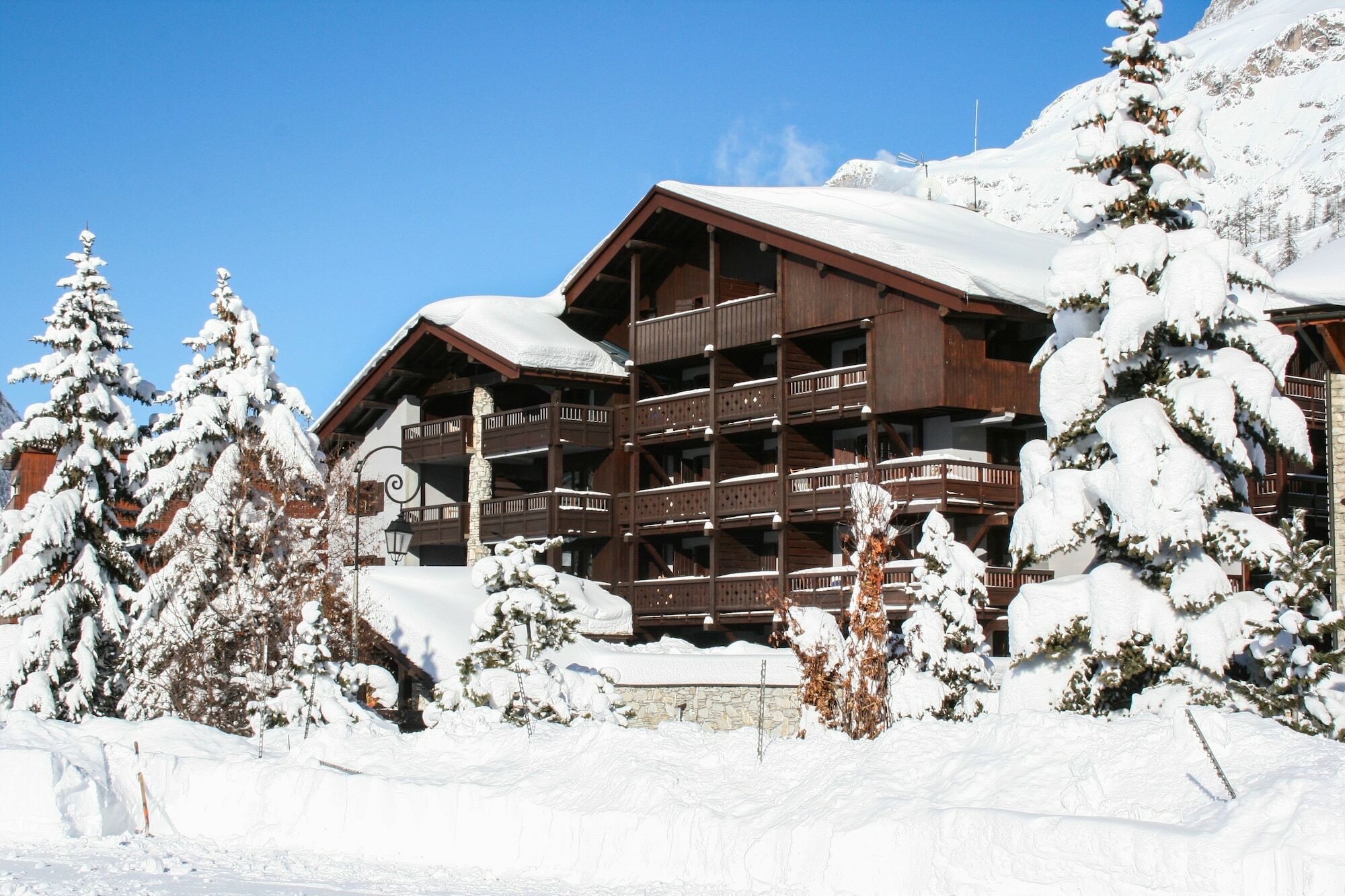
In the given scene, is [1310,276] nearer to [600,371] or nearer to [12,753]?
[600,371]

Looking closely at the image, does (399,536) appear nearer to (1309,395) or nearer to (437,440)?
(1309,395)

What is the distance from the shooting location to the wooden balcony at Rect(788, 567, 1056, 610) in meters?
32.1

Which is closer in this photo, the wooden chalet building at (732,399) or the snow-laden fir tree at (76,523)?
the snow-laden fir tree at (76,523)

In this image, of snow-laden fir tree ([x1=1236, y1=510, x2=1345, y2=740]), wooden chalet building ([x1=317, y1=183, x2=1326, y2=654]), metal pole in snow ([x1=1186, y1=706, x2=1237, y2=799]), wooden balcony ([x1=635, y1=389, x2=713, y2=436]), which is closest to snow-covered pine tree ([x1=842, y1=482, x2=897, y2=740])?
snow-laden fir tree ([x1=1236, y1=510, x2=1345, y2=740])

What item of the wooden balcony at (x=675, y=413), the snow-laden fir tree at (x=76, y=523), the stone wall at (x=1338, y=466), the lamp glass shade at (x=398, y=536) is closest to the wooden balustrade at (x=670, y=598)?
the wooden balcony at (x=675, y=413)

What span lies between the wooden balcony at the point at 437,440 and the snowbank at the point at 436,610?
564 centimetres

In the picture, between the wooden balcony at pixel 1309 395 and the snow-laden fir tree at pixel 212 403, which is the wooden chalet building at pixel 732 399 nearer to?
the wooden balcony at pixel 1309 395

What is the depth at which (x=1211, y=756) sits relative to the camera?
Answer: 1209cm

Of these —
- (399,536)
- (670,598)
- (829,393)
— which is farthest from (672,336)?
(399,536)

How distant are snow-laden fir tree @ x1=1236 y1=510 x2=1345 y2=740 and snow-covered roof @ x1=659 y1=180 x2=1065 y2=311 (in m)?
16.1

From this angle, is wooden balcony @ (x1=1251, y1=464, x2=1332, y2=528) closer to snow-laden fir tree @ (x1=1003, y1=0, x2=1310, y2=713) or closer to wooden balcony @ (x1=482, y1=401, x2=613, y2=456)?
snow-laden fir tree @ (x1=1003, y1=0, x2=1310, y2=713)

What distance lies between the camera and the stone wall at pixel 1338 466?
1773 centimetres

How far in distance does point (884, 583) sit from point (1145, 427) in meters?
16.4

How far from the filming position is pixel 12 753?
17531 millimetres
